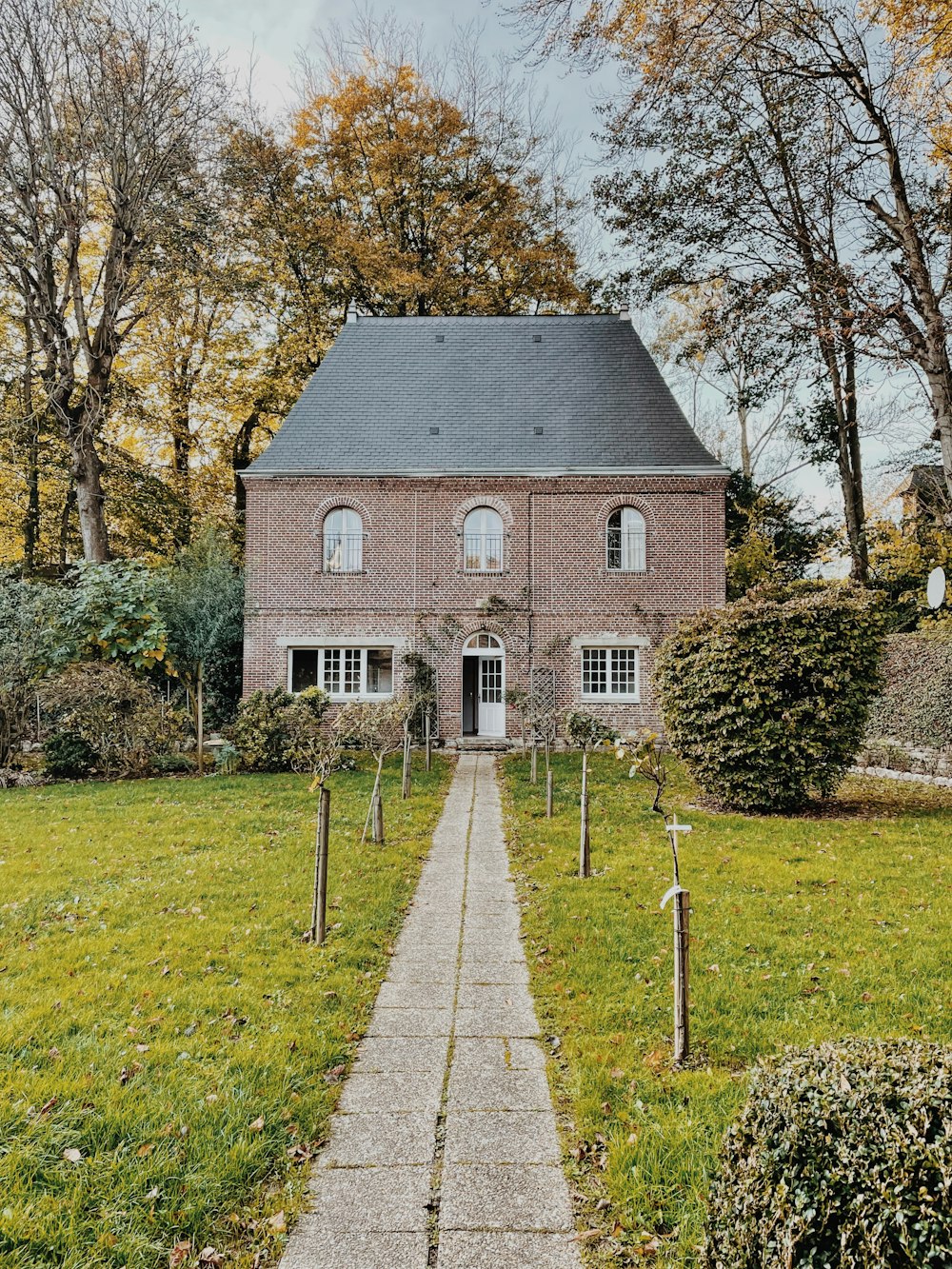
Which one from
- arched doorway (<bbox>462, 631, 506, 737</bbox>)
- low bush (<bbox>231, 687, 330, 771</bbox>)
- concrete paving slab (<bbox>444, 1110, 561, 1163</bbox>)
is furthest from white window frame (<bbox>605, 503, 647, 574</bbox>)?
concrete paving slab (<bbox>444, 1110, 561, 1163</bbox>)

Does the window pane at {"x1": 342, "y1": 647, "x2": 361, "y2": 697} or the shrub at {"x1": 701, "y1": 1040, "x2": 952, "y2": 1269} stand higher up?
the window pane at {"x1": 342, "y1": 647, "x2": 361, "y2": 697}

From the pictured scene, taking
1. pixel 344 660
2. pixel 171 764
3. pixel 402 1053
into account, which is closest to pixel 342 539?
pixel 344 660

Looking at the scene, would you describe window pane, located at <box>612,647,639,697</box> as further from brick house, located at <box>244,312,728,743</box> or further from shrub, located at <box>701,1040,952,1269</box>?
shrub, located at <box>701,1040,952,1269</box>

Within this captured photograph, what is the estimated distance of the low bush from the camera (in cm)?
1431

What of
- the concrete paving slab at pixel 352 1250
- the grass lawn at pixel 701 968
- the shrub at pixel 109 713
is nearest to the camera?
the concrete paving slab at pixel 352 1250

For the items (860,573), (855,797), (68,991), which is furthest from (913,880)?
(860,573)

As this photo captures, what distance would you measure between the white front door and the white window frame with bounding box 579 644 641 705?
2.04m

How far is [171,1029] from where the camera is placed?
4148mm

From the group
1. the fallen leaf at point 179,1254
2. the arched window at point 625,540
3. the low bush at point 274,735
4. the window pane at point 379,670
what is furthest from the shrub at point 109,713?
the fallen leaf at point 179,1254

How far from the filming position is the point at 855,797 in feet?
37.5

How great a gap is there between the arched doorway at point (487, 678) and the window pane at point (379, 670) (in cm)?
190

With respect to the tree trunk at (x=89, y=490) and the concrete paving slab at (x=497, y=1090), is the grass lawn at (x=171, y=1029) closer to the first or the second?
the concrete paving slab at (x=497, y=1090)

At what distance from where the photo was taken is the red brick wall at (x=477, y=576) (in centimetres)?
1784

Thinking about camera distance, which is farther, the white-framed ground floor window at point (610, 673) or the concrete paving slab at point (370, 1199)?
the white-framed ground floor window at point (610, 673)
